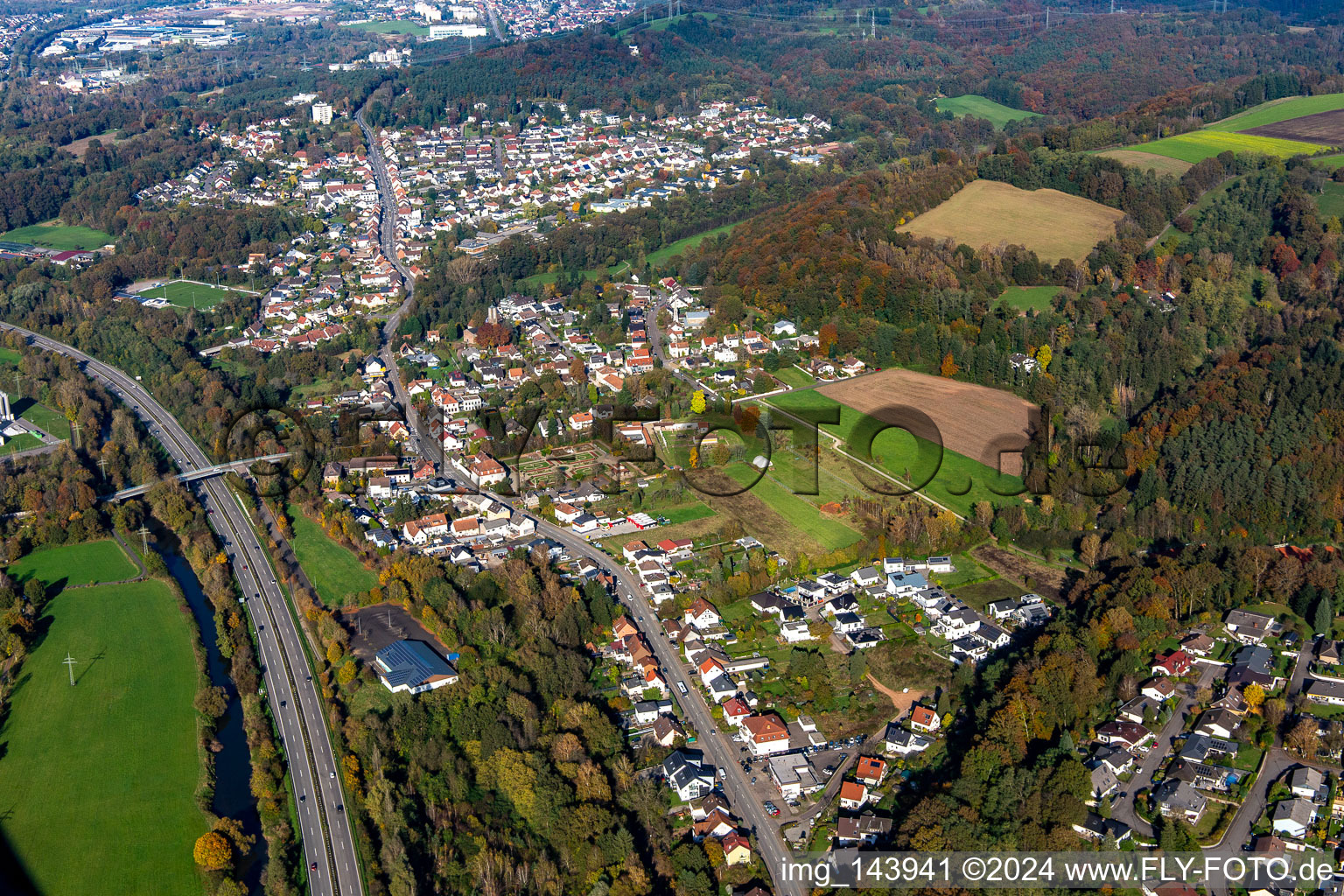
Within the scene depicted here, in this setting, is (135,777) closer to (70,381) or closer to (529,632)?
(529,632)

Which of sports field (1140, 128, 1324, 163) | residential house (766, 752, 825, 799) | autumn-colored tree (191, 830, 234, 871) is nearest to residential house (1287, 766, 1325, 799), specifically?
residential house (766, 752, 825, 799)

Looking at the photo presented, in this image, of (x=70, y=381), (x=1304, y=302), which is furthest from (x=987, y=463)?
(x=70, y=381)

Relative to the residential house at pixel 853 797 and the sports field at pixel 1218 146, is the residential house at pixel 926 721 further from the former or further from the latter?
the sports field at pixel 1218 146

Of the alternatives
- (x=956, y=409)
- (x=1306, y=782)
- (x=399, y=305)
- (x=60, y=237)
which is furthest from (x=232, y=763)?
(x=60, y=237)

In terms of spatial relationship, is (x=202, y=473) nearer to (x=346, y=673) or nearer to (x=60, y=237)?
(x=346, y=673)

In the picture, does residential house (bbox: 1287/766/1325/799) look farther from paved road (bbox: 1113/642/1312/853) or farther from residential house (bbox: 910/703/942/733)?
residential house (bbox: 910/703/942/733)

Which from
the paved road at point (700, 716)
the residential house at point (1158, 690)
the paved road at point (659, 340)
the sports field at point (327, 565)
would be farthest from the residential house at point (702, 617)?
the paved road at point (659, 340)
